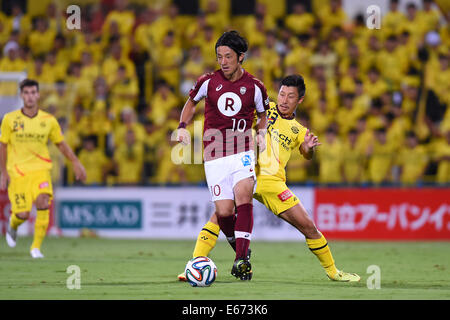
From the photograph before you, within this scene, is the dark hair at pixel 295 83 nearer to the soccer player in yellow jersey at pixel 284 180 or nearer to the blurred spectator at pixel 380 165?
the soccer player in yellow jersey at pixel 284 180

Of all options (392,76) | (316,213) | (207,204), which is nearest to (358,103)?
(392,76)

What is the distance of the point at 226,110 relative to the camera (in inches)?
355

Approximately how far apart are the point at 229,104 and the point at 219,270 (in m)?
2.54

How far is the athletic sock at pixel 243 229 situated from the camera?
28.9 ft

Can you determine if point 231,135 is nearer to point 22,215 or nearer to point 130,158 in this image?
point 22,215

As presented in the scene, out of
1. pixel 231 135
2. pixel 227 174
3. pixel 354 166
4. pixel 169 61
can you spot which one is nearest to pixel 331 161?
pixel 354 166

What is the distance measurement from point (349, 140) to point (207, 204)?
318cm

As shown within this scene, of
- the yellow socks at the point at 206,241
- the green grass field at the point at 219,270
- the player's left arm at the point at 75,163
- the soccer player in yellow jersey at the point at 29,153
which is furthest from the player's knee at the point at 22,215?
the yellow socks at the point at 206,241

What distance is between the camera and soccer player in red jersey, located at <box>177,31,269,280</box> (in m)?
8.92

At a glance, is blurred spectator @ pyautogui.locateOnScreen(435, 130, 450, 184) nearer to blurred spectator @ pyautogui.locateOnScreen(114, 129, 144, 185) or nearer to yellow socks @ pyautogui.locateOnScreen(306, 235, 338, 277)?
blurred spectator @ pyautogui.locateOnScreen(114, 129, 144, 185)

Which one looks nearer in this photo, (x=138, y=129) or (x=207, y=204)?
(x=207, y=204)

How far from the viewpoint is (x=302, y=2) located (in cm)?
2225

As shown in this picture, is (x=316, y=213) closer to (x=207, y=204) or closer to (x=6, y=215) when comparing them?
(x=207, y=204)

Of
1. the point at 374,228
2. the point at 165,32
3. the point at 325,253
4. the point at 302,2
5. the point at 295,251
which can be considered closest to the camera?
the point at 325,253
